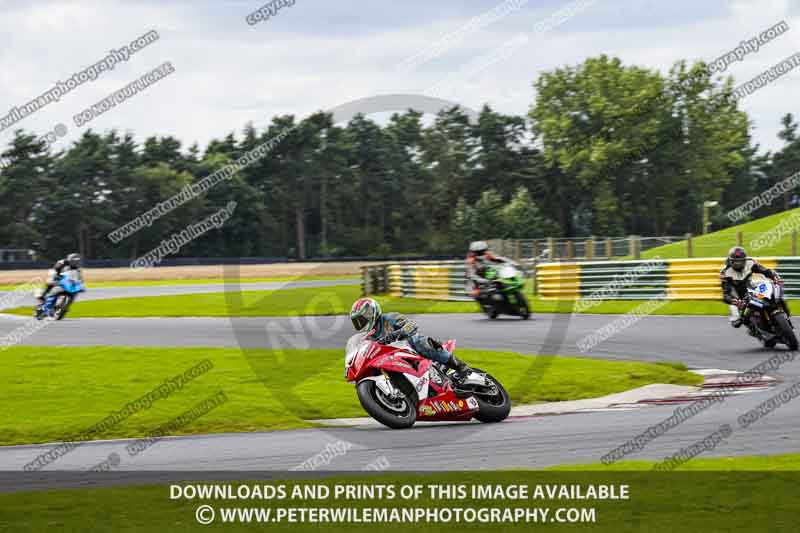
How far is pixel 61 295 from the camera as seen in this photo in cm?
2962

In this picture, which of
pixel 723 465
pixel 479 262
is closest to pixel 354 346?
pixel 723 465

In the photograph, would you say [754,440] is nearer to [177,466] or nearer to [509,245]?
[177,466]

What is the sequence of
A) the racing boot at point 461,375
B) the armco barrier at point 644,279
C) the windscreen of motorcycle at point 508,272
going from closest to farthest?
1. the racing boot at point 461,375
2. the windscreen of motorcycle at point 508,272
3. the armco barrier at point 644,279

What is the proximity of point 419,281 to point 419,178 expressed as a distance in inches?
2979

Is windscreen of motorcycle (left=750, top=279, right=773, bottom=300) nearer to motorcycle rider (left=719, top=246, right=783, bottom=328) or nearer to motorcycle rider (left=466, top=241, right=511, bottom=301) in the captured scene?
motorcycle rider (left=719, top=246, right=783, bottom=328)

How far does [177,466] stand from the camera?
963cm

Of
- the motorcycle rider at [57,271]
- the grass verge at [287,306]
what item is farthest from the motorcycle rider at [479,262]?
the motorcycle rider at [57,271]

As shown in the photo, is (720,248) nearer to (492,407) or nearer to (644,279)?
(644,279)

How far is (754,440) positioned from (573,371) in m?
6.15

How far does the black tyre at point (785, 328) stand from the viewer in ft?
53.0

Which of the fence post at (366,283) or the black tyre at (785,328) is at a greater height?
the fence post at (366,283)

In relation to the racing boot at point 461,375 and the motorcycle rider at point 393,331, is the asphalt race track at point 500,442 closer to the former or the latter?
the racing boot at point 461,375

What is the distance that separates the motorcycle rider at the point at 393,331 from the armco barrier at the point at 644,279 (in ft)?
49.9

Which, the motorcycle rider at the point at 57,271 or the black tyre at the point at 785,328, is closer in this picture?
the black tyre at the point at 785,328
